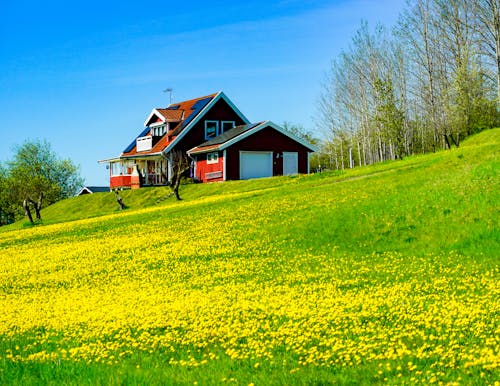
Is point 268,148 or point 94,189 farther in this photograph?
point 94,189

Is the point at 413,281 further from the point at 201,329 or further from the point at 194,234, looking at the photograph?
the point at 194,234

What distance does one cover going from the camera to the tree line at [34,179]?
98562mm

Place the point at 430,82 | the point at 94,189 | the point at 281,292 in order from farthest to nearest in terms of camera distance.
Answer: the point at 94,189
the point at 430,82
the point at 281,292

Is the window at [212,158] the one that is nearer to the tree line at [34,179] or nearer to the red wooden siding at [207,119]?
the red wooden siding at [207,119]

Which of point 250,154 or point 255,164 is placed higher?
point 250,154

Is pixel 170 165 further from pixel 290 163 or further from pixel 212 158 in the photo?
pixel 290 163

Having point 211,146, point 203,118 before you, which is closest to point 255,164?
point 211,146

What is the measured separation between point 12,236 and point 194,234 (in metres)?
Result: 18.8

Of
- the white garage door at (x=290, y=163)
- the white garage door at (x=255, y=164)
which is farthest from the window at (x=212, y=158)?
the white garage door at (x=290, y=163)

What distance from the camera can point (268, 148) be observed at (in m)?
66.2

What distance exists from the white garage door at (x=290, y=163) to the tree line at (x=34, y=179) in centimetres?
4363

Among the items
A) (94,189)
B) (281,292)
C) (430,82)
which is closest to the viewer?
(281,292)

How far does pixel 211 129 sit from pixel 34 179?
40.0m

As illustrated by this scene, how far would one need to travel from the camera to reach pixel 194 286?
18.8m
